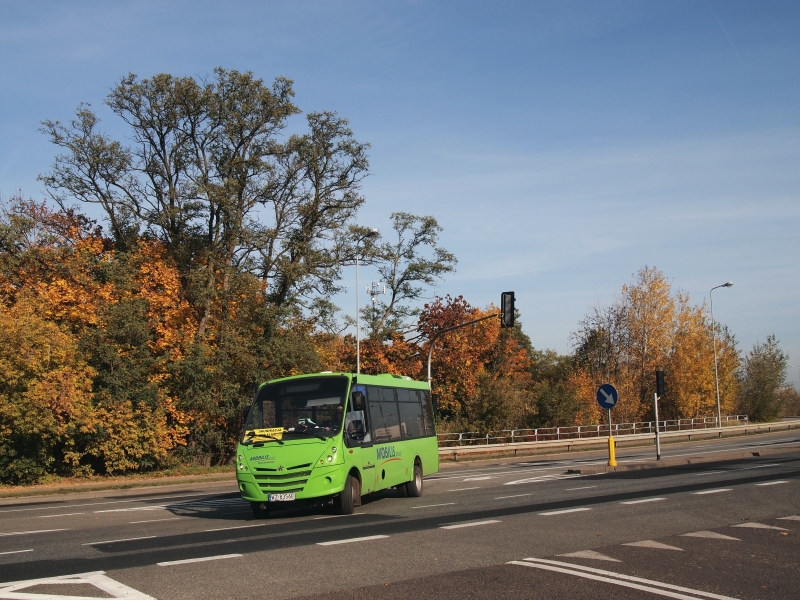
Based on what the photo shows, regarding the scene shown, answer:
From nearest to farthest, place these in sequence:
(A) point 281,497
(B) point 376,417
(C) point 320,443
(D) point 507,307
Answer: (A) point 281,497, (C) point 320,443, (B) point 376,417, (D) point 507,307

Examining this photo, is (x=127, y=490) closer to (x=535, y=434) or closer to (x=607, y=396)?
(x=607, y=396)

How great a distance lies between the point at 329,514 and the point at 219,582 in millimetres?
7100

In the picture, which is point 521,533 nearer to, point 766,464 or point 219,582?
point 219,582

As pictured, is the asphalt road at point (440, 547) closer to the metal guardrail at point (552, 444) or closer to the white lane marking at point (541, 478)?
the white lane marking at point (541, 478)

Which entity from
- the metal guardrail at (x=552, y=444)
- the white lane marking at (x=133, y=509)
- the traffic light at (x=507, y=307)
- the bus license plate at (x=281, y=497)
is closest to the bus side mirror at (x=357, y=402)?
the bus license plate at (x=281, y=497)

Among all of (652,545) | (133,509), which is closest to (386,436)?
(133,509)

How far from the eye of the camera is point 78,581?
865cm

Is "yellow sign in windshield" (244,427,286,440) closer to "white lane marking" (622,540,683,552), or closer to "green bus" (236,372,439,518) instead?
"green bus" (236,372,439,518)

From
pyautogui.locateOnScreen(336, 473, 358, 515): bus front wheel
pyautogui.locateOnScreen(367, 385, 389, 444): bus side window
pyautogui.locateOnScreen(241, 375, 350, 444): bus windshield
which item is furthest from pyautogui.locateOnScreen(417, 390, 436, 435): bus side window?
pyautogui.locateOnScreen(336, 473, 358, 515): bus front wheel

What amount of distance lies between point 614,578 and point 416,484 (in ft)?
35.2

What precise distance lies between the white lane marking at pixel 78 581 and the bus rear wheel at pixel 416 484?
10.4 metres

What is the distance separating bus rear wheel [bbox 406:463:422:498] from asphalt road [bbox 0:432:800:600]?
0.73m

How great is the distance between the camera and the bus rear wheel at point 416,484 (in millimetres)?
18797

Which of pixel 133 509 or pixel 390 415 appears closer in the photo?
pixel 390 415
